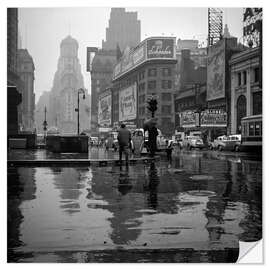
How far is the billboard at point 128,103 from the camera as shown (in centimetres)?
10089

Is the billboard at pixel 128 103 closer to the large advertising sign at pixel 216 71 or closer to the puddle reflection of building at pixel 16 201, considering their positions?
the large advertising sign at pixel 216 71

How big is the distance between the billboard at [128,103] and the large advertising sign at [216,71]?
40.1 m

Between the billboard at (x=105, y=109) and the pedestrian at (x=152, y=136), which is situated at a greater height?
the billboard at (x=105, y=109)

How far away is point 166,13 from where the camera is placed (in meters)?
6.96

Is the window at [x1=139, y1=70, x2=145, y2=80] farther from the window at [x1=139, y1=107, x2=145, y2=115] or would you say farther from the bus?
the bus

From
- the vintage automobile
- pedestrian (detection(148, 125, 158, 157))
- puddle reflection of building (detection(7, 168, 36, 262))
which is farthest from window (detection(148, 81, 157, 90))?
puddle reflection of building (detection(7, 168, 36, 262))

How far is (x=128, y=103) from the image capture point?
106 metres

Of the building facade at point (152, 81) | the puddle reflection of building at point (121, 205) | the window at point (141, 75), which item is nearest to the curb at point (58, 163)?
the puddle reflection of building at point (121, 205)

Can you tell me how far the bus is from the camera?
29250 millimetres

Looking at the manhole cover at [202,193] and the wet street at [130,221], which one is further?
the manhole cover at [202,193]

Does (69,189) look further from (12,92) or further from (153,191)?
(12,92)

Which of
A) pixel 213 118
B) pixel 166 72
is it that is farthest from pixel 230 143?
pixel 166 72

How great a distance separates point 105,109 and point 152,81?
35.7m
